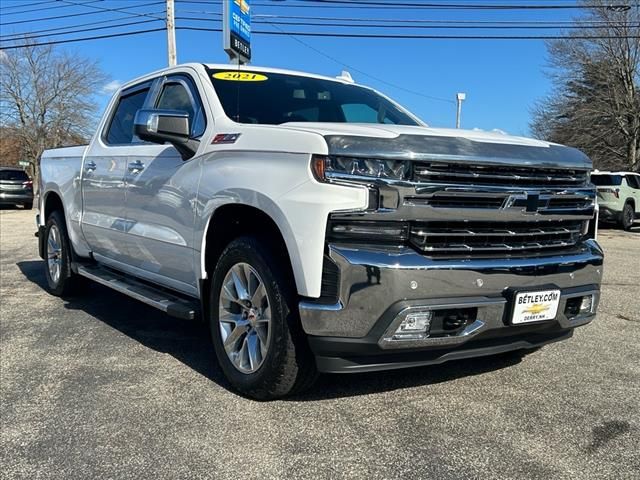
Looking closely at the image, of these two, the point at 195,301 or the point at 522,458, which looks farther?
the point at 195,301

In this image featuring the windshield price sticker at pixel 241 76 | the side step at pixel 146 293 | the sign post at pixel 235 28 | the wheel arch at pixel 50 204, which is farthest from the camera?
the sign post at pixel 235 28

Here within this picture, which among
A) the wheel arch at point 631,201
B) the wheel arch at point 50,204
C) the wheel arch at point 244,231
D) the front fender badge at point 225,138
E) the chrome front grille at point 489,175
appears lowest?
the wheel arch at point 631,201

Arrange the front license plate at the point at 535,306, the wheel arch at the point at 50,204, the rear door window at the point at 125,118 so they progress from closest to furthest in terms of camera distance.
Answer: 1. the front license plate at the point at 535,306
2. the rear door window at the point at 125,118
3. the wheel arch at the point at 50,204

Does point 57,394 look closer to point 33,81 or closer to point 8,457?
point 8,457

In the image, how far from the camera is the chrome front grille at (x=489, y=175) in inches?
118

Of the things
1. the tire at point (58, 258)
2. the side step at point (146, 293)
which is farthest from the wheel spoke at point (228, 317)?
the tire at point (58, 258)

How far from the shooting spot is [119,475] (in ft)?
8.87

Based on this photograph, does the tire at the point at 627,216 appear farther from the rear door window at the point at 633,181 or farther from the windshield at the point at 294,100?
→ the windshield at the point at 294,100

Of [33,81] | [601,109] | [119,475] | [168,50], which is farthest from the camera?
[33,81]

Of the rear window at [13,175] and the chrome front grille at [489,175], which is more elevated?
the chrome front grille at [489,175]

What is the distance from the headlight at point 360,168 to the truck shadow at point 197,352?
1.36m

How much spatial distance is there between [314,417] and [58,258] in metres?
4.21

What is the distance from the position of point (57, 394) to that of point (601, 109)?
34.0 metres

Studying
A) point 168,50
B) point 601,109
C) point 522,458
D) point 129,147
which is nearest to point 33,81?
point 168,50
